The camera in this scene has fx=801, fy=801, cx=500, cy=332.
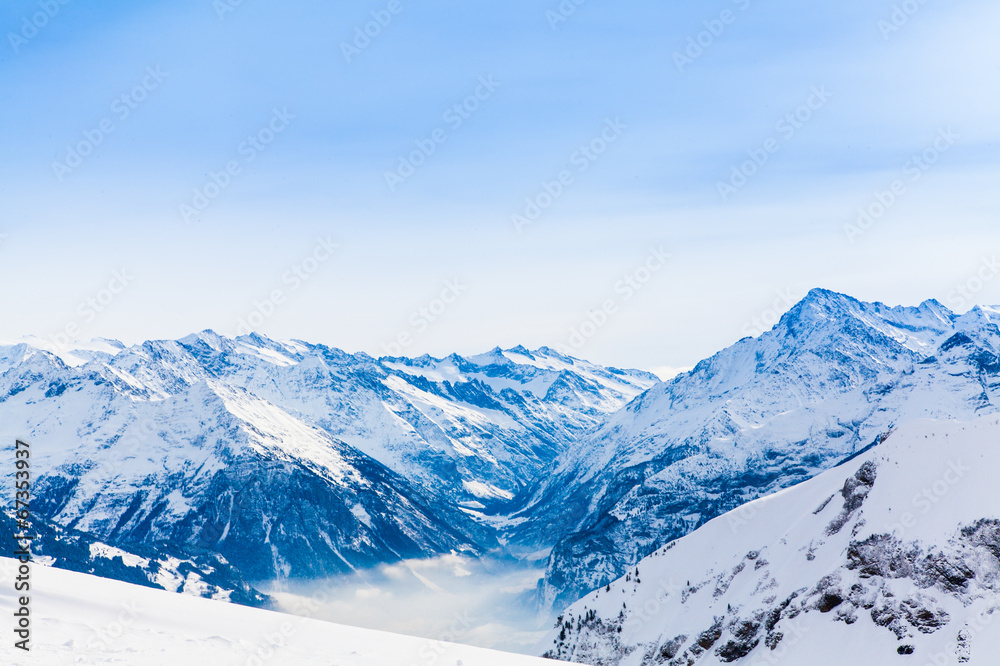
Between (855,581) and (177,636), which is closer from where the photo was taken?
(177,636)

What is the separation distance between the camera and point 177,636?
43.9 metres

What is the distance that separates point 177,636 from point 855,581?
262 ft

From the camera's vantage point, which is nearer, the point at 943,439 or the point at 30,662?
the point at 30,662

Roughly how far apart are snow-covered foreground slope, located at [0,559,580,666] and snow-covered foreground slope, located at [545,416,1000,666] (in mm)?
54686

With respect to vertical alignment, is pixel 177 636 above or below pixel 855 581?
below

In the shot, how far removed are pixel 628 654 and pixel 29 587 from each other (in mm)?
95929

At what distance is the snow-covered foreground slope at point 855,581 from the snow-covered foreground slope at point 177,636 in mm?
54686

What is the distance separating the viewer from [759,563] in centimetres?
11969

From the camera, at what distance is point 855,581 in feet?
312

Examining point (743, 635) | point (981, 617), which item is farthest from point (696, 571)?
point (981, 617)

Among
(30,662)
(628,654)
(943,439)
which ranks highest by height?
(943,439)

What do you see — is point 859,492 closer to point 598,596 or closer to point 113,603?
point 598,596

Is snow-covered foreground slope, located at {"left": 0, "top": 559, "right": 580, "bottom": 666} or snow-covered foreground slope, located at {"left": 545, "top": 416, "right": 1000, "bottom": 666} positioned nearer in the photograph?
snow-covered foreground slope, located at {"left": 0, "top": 559, "right": 580, "bottom": 666}

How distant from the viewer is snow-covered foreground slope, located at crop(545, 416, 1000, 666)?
84.8 metres
